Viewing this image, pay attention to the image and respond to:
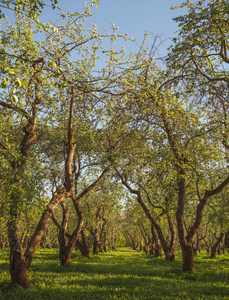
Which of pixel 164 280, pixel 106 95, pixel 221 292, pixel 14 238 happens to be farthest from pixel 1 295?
pixel 106 95

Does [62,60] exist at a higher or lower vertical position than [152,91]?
higher

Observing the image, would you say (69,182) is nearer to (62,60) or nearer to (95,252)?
(62,60)

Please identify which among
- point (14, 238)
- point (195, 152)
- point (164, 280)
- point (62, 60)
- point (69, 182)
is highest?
point (62, 60)

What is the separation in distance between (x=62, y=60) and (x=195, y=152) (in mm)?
8860

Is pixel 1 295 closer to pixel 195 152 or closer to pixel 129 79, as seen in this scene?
pixel 129 79

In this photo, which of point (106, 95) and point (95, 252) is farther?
point (95, 252)

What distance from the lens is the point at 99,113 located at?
13430 mm

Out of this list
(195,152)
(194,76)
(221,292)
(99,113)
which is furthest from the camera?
(195,152)

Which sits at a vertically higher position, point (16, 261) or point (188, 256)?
point (16, 261)

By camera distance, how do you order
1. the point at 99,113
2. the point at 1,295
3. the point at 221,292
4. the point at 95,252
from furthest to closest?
the point at 95,252
the point at 99,113
the point at 221,292
the point at 1,295

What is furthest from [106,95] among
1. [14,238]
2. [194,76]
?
[14,238]

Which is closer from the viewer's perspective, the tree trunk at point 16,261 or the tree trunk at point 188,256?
the tree trunk at point 16,261

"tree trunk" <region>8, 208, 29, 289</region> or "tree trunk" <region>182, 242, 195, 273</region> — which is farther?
"tree trunk" <region>182, 242, 195, 273</region>

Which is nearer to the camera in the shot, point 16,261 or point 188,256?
point 16,261
